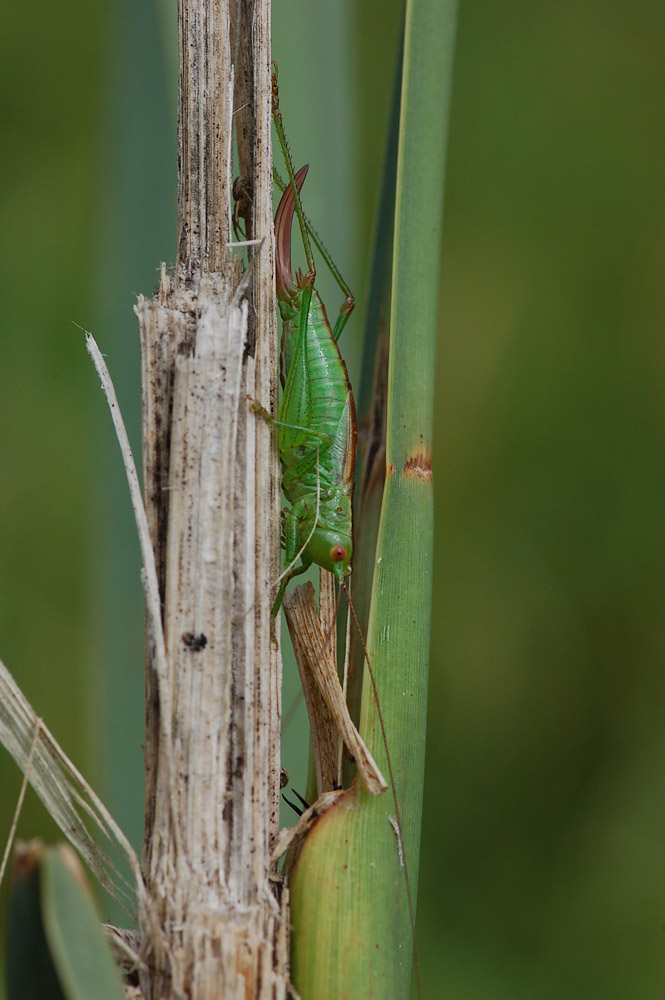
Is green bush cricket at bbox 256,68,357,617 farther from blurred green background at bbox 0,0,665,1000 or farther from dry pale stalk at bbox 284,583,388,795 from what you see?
blurred green background at bbox 0,0,665,1000

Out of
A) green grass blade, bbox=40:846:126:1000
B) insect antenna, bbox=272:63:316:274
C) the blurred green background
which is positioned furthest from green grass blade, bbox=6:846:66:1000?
the blurred green background

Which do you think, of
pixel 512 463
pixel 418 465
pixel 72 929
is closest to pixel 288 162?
pixel 418 465

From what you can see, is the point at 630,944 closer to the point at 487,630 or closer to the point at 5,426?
the point at 487,630

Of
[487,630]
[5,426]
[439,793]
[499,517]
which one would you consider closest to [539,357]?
[499,517]

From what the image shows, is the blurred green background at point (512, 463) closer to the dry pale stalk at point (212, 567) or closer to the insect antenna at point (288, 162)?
the insect antenna at point (288, 162)

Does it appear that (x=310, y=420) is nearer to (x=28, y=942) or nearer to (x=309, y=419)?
(x=309, y=419)

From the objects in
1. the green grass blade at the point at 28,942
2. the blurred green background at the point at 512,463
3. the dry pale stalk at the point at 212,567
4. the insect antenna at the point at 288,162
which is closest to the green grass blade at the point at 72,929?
the green grass blade at the point at 28,942

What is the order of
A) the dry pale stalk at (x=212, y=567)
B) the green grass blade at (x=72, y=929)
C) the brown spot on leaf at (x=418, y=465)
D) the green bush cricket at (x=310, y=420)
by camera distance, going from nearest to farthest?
the green grass blade at (x=72, y=929)
the dry pale stalk at (x=212, y=567)
the brown spot on leaf at (x=418, y=465)
the green bush cricket at (x=310, y=420)
